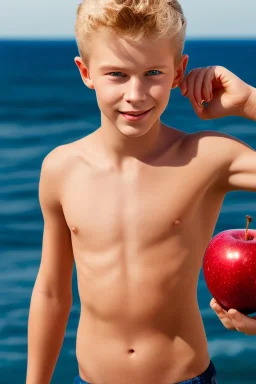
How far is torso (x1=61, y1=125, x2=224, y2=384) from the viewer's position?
126 inches

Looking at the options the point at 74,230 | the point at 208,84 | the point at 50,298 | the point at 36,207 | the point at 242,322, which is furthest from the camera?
the point at 36,207

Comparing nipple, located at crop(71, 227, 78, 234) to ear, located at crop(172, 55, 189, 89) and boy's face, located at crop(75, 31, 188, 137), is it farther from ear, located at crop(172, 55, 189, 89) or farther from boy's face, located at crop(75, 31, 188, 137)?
ear, located at crop(172, 55, 189, 89)

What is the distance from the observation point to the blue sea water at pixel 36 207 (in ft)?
27.3

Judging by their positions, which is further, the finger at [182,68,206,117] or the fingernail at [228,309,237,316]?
the finger at [182,68,206,117]

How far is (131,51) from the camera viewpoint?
302cm

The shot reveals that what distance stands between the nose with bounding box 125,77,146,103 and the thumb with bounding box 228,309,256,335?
24.6 inches

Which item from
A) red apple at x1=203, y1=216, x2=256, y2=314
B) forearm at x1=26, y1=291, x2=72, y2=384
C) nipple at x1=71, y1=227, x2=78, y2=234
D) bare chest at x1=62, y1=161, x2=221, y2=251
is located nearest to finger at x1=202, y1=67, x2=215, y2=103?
bare chest at x1=62, y1=161, x2=221, y2=251

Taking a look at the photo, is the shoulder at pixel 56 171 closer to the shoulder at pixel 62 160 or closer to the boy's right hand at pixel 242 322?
the shoulder at pixel 62 160

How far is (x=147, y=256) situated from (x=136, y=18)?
686 mm

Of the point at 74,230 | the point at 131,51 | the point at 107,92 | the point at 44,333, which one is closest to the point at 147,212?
the point at 74,230

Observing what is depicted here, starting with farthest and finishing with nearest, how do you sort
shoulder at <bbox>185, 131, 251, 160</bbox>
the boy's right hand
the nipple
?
the nipple, shoulder at <bbox>185, 131, 251, 160</bbox>, the boy's right hand

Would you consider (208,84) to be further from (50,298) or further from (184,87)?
(50,298)

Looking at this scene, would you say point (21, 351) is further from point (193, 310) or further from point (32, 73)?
point (32, 73)

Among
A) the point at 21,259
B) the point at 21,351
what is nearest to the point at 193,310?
the point at 21,351
